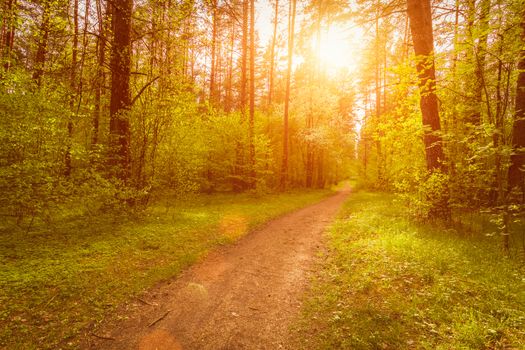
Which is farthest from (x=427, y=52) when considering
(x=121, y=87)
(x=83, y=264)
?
(x=83, y=264)

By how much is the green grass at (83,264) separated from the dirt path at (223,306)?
52 centimetres

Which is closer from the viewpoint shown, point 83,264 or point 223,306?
point 223,306

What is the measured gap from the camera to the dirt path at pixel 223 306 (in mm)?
3639

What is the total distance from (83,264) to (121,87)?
6.68 metres

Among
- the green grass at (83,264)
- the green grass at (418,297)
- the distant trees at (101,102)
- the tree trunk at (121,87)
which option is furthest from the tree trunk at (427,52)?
the tree trunk at (121,87)

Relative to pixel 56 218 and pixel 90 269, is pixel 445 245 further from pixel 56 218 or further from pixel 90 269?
pixel 56 218

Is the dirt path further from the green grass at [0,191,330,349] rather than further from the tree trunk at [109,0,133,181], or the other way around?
the tree trunk at [109,0,133,181]

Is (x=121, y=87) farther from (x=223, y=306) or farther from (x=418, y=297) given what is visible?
(x=418, y=297)

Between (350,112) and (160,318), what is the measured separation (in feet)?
118

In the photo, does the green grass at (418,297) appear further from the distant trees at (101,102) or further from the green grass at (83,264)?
the distant trees at (101,102)

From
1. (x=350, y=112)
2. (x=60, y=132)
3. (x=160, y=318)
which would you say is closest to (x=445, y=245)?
(x=160, y=318)

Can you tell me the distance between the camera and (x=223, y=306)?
4.52m

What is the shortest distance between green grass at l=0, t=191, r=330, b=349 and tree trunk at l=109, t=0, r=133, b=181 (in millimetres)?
2223

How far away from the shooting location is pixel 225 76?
122ft
